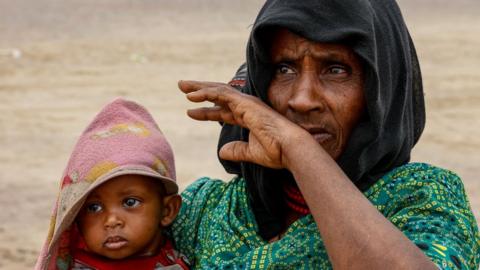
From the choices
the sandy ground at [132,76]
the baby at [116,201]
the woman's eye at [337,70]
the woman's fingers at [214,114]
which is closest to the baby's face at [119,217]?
the baby at [116,201]

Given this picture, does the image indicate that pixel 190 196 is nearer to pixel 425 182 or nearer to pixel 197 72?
pixel 425 182

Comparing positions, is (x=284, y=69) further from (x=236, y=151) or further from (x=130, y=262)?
(x=130, y=262)

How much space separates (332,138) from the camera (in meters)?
3.17

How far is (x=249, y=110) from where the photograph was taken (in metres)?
3.15

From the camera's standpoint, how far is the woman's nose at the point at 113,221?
3.45 meters

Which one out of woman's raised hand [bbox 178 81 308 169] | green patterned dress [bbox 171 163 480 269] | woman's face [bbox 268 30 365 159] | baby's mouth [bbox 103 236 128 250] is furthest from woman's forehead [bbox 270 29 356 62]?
baby's mouth [bbox 103 236 128 250]

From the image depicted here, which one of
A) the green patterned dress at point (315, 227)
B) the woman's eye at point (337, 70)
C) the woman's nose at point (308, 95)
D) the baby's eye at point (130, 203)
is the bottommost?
the green patterned dress at point (315, 227)

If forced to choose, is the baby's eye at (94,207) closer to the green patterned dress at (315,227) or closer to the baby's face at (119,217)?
the baby's face at (119,217)

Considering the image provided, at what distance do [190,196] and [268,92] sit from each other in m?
0.62

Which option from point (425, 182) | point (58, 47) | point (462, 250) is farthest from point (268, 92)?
point (58, 47)

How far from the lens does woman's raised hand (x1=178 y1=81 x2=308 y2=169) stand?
3082 mm

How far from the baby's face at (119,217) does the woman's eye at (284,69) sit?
609 millimetres

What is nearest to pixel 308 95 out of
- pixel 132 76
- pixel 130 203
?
pixel 130 203

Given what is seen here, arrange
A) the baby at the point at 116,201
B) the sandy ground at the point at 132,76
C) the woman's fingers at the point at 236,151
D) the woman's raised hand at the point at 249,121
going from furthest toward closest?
the sandy ground at the point at 132,76, the baby at the point at 116,201, the woman's fingers at the point at 236,151, the woman's raised hand at the point at 249,121
